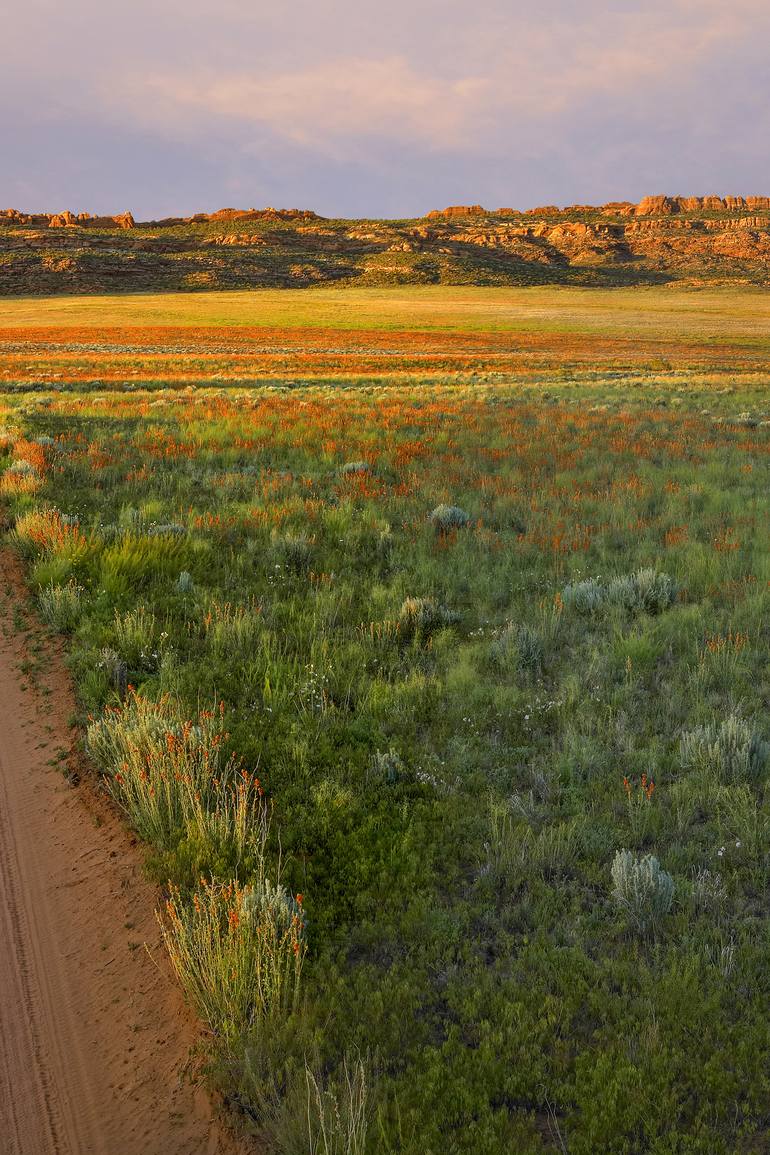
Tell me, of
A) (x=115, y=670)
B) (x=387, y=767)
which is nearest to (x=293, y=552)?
(x=115, y=670)

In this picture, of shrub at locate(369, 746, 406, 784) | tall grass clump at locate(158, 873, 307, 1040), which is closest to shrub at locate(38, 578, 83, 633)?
shrub at locate(369, 746, 406, 784)

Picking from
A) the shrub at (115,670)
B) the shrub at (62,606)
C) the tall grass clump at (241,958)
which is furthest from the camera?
the shrub at (62,606)

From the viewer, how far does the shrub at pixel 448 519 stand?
10406 millimetres

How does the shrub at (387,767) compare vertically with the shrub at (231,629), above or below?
below

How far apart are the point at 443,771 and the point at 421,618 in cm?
237

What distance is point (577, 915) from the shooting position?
3680mm

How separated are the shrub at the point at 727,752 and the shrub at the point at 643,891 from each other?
124 centimetres

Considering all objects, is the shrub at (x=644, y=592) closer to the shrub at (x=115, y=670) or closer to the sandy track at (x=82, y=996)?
the shrub at (x=115, y=670)

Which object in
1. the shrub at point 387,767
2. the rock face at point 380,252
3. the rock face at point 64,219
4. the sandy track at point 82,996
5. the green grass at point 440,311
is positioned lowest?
the sandy track at point 82,996

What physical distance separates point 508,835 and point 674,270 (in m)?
155

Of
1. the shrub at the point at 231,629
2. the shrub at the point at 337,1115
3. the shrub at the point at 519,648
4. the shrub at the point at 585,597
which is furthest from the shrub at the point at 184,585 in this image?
the shrub at the point at 337,1115

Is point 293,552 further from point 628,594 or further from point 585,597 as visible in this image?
point 628,594

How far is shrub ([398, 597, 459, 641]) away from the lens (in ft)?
23.1

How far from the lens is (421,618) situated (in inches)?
278
